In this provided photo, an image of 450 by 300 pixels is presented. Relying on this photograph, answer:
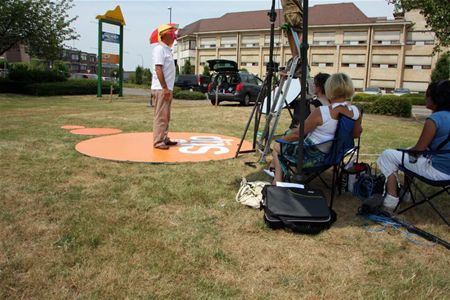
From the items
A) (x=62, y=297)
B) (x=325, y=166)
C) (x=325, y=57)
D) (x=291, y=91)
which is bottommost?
(x=62, y=297)

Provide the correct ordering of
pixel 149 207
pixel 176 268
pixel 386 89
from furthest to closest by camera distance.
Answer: pixel 386 89
pixel 149 207
pixel 176 268

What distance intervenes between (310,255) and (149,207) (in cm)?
147

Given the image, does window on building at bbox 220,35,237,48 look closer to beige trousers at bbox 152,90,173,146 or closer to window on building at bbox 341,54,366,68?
window on building at bbox 341,54,366,68

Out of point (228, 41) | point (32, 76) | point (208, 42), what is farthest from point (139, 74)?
point (32, 76)

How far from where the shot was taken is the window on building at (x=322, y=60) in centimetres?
5119

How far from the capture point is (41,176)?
4074 mm

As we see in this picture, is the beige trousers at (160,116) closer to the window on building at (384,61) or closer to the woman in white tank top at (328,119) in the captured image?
the woman in white tank top at (328,119)

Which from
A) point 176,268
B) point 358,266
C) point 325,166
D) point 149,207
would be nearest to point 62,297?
point 176,268

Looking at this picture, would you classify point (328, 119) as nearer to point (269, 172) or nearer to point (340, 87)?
point (340, 87)

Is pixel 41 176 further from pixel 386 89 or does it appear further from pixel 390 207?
pixel 386 89

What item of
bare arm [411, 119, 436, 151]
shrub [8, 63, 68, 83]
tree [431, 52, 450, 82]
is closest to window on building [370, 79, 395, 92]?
tree [431, 52, 450, 82]

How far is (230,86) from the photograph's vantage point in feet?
52.1

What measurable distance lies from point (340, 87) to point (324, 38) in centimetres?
5194

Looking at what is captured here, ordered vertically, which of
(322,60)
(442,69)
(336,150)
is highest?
(322,60)
